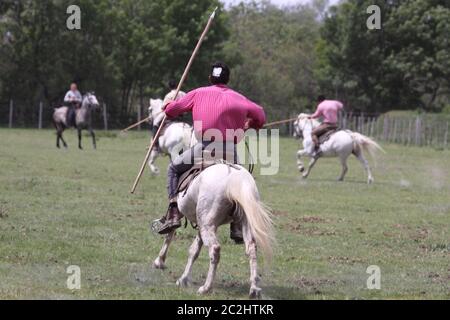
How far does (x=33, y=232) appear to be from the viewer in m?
12.1

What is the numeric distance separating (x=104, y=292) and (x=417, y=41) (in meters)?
53.8

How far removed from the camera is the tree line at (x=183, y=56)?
185ft

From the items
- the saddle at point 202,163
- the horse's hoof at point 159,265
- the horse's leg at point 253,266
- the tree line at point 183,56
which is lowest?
the horse's hoof at point 159,265

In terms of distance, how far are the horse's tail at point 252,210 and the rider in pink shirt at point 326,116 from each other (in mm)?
15756

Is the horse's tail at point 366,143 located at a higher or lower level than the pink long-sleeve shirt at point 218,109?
lower

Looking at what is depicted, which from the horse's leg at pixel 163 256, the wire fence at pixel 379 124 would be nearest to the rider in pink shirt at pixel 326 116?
→ the horse's leg at pixel 163 256

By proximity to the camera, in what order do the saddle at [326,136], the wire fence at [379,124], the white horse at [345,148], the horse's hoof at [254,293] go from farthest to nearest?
the wire fence at [379,124] < the saddle at [326,136] < the white horse at [345,148] < the horse's hoof at [254,293]

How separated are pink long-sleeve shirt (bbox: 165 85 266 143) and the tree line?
47575mm

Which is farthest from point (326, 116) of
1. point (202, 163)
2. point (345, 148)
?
point (202, 163)

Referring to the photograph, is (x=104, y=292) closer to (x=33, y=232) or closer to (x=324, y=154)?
(x=33, y=232)

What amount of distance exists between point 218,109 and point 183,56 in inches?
2082

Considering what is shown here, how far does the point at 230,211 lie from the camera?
874 cm

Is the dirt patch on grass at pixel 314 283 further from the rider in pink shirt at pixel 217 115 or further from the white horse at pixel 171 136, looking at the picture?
the white horse at pixel 171 136
